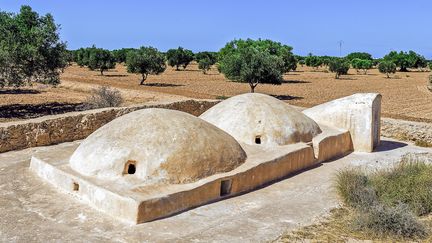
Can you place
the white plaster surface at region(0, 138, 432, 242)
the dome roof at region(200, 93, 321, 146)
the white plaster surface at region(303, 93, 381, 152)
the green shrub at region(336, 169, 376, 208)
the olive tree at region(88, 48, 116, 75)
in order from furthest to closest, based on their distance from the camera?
the olive tree at region(88, 48, 116, 75), the white plaster surface at region(303, 93, 381, 152), the dome roof at region(200, 93, 321, 146), the green shrub at region(336, 169, 376, 208), the white plaster surface at region(0, 138, 432, 242)

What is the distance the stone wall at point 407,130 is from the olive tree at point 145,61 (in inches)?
937

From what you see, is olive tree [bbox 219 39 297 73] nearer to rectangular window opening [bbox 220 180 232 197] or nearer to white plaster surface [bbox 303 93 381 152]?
white plaster surface [bbox 303 93 381 152]

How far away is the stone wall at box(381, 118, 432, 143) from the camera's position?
658 inches

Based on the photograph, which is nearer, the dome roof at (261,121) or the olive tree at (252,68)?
the dome roof at (261,121)

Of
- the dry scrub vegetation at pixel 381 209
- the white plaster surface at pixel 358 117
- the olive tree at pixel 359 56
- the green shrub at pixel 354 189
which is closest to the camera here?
the dry scrub vegetation at pixel 381 209

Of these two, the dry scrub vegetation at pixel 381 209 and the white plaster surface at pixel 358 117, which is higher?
the white plaster surface at pixel 358 117

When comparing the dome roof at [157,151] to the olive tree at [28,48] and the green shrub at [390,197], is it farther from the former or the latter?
the olive tree at [28,48]

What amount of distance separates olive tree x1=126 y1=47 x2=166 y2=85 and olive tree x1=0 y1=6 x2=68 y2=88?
14.3 metres

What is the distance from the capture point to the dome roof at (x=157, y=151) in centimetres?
952

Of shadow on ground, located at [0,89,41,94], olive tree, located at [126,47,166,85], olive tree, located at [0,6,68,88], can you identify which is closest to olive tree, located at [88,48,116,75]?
olive tree, located at [126,47,166,85]

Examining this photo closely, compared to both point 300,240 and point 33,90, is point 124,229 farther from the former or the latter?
point 33,90

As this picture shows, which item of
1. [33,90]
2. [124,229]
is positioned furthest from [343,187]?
[33,90]

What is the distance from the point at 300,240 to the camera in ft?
26.2

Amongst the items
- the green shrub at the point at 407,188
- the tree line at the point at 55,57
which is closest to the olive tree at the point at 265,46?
the tree line at the point at 55,57
